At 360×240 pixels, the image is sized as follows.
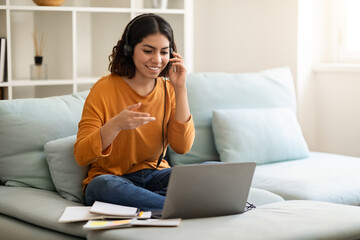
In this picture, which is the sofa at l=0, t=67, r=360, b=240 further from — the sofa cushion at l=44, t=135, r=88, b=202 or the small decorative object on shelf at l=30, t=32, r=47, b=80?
the small decorative object on shelf at l=30, t=32, r=47, b=80

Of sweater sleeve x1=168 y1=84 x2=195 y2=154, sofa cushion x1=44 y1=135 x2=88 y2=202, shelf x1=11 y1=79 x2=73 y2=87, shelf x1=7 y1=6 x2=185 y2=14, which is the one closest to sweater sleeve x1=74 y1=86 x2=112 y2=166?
sofa cushion x1=44 y1=135 x2=88 y2=202

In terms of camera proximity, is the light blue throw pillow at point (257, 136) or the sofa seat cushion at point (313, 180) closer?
the sofa seat cushion at point (313, 180)

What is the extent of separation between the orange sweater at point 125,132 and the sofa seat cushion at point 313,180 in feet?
1.59

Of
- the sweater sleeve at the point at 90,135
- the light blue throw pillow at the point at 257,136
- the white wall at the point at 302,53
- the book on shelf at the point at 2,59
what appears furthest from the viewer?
the white wall at the point at 302,53

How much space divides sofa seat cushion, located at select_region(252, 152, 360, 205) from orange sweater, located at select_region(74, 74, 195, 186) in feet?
1.59

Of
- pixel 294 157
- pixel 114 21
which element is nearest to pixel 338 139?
pixel 294 157

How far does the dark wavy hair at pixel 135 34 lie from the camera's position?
2082 mm

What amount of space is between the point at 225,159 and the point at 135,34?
85 cm

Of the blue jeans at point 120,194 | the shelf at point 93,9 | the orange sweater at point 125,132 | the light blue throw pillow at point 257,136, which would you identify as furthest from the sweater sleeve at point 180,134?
the shelf at point 93,9

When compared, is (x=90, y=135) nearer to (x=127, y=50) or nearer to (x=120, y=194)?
(x=120, y=194)

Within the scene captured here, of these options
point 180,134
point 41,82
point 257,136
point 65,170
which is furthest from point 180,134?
point 41,82

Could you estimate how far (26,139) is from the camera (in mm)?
2234

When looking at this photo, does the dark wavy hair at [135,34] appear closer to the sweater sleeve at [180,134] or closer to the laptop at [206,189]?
the sweater sleeve at [180,134]

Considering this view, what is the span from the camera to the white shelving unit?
Answer: 3.32 metres
